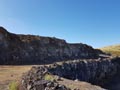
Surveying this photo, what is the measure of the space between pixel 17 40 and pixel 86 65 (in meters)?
20.9

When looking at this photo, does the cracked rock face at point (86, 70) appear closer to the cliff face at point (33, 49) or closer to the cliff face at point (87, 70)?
the cliff face at point (87, 70)

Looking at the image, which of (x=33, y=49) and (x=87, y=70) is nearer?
(x=87, y=70)

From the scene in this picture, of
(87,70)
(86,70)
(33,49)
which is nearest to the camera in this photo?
(86,70)

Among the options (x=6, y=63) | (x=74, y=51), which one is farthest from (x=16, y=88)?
(x=74, y=51)

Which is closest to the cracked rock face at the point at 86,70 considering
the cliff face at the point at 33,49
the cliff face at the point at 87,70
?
the cliff face at the point at 87,70

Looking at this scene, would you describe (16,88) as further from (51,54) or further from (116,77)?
(51,54)

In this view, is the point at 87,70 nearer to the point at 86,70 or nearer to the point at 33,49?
the point at 86,70

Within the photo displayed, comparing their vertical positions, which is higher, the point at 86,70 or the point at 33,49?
the point at 33,49

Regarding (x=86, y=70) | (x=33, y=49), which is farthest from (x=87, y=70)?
(x=33, y=49)

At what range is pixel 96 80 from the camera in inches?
1837

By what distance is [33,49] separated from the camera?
6234cm

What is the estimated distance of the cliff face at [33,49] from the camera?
5516 centimetres

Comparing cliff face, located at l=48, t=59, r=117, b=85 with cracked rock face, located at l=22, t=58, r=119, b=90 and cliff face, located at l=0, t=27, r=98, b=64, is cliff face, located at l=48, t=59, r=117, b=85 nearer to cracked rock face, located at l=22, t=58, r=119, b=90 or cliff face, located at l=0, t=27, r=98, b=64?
cracked rock face, located at l=22, t=58, r=119, b=90

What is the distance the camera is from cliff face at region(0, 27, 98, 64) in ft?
181
